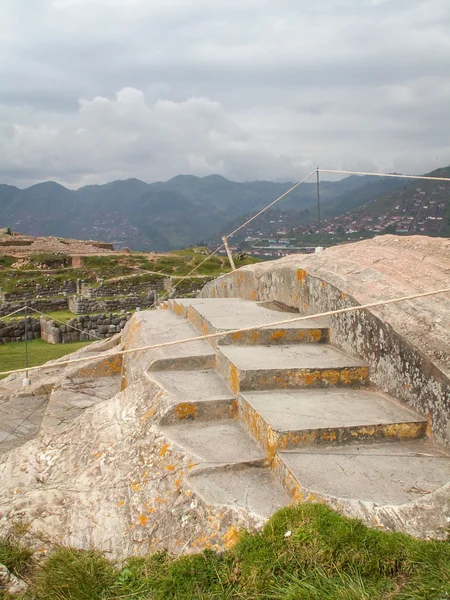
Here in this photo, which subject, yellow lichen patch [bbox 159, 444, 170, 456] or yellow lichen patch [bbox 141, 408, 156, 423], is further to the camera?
yellow lichen patch [bbox 141, 408, 156, 423]

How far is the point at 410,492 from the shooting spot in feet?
7.89

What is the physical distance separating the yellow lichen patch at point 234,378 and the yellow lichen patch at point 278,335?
0.71m

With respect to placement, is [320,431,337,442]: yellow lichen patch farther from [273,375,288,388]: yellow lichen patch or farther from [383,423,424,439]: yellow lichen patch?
[273,375,288,388]: yellow lichen patch

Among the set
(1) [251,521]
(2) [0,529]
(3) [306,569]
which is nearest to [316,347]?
(1) [251,521]

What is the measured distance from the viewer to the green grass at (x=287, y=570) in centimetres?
187

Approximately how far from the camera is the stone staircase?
8.21 ft

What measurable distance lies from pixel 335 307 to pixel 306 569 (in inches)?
103

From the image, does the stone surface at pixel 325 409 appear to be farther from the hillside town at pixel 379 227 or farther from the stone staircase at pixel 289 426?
the hillside town at pixel 379 227

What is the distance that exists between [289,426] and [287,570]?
3.07 ft

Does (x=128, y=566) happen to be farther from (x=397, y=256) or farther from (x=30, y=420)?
(x=397, y=256)

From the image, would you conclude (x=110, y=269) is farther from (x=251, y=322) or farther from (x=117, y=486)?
(x=117, y=486)

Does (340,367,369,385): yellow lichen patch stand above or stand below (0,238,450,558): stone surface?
above

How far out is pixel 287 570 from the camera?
6.55 feet

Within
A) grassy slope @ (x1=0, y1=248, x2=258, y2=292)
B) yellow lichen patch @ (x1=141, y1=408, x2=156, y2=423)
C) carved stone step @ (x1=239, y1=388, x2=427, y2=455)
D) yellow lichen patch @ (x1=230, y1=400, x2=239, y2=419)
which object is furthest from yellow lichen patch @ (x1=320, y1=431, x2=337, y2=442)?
grassy slope @ (x1=0, y1=248, x2=258, y2=292)
